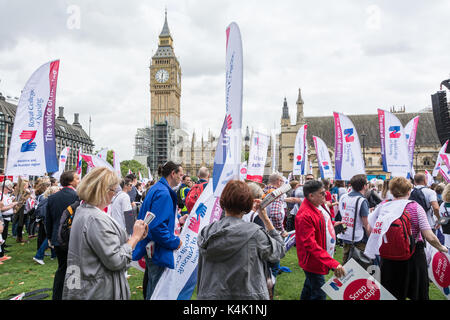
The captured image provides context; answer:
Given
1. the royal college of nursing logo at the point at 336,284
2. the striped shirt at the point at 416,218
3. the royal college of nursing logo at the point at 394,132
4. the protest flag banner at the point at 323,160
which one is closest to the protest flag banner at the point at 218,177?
the royal college of nursing logo at the point at 336,284

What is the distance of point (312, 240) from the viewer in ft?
12.4

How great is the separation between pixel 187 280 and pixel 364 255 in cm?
231

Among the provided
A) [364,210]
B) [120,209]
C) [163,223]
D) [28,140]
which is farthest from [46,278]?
[364,210]

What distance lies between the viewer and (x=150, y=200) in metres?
4.01

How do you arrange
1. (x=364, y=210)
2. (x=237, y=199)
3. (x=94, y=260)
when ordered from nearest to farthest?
(x=94, y=260) → (x=237, y=199) → (x=364, y=210)

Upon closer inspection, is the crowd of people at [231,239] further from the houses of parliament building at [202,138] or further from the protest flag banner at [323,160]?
the houses of parliament building at [202,138]

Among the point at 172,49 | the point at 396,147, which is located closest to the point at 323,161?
the point at 396,147

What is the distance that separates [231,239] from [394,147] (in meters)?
9.28

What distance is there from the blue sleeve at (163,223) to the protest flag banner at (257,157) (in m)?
9.12

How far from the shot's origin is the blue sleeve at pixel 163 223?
3746 mm

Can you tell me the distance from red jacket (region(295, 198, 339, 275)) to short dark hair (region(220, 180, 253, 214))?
1.31m

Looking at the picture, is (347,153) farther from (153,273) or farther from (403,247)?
(153,273)

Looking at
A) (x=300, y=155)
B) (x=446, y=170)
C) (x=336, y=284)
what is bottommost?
(x=336, y=284)
